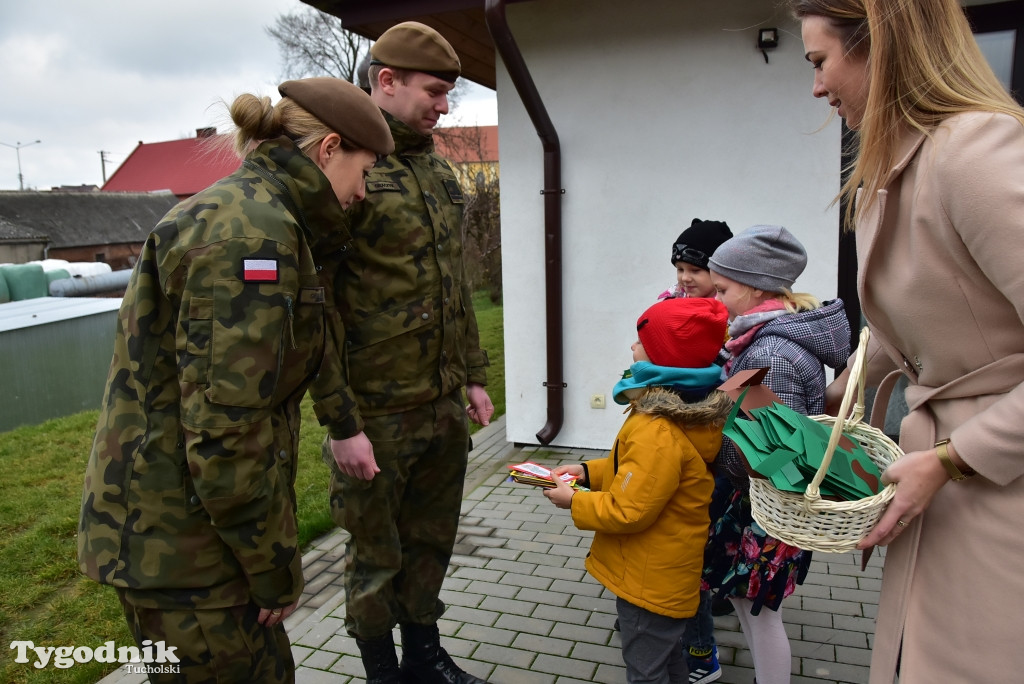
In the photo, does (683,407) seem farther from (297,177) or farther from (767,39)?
(767,39)

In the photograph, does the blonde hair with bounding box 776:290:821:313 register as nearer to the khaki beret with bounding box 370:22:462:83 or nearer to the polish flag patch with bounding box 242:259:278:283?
the khaki beret with bounding box 370:22:462:83

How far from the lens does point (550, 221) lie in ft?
18.1

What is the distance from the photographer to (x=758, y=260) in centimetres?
250

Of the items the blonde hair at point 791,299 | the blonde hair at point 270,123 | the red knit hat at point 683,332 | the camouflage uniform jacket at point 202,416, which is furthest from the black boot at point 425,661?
the blonde hair at point 270,123

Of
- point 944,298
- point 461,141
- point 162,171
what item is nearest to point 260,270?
point 944,298

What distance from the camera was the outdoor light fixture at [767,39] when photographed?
4.86 metres

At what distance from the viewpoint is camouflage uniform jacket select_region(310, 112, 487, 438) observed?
256 centimetres

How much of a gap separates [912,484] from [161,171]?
213 feet

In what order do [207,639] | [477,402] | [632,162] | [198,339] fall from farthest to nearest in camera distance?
1. [632,162]
2. [477,402]
3. [207,639]
4. [198,339]

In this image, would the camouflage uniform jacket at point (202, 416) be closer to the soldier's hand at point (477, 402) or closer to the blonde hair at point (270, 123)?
the blonde hair at point (270, 123)

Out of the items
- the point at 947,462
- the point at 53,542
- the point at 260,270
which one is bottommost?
the point at 53,542

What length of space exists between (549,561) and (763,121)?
314 centimetres

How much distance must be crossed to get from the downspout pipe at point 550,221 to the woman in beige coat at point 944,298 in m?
3.66

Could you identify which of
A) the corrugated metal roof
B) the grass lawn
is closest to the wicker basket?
the grass lawn
